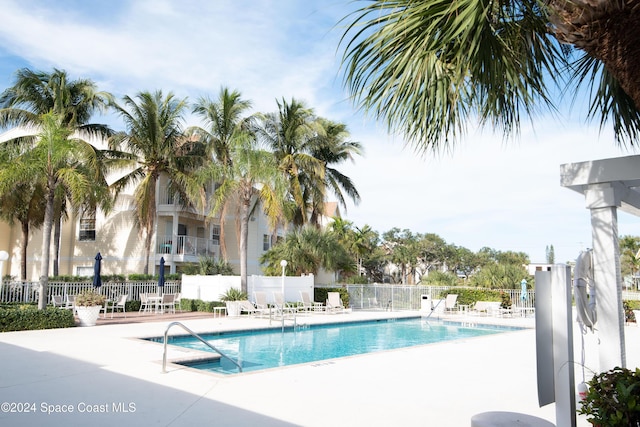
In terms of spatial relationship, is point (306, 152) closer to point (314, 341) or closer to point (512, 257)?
point (314, 341)

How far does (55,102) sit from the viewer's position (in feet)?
76.1

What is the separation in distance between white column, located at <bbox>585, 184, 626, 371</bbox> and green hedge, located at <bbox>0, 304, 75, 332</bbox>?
13.6 metres

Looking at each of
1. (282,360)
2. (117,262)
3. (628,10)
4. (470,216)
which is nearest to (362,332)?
(282,360)

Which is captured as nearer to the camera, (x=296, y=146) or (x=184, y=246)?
(x=296, y=146)

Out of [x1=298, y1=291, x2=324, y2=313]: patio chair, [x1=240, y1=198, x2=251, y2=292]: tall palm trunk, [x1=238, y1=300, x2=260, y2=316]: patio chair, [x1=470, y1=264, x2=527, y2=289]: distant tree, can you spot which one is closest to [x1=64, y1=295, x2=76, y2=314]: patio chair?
[x1=238, y1=300, x2=260, y2=316]: patio chair

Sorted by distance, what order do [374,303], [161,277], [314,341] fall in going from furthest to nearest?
[374,303], [161,277], [314,341]

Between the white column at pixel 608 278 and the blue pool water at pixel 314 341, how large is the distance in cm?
670

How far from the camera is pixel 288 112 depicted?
26.1m

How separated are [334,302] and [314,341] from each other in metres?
7.74

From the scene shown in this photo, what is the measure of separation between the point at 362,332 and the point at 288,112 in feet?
44.9

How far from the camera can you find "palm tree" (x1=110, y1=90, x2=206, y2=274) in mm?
24250

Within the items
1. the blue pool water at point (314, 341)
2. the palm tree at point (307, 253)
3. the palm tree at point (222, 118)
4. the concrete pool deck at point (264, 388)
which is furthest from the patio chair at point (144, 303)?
the concrete pool deck at point (264, 388)

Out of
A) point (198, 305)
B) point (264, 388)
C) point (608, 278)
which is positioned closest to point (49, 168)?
point (198, 305)

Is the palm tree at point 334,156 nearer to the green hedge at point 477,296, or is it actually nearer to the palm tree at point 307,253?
the palm tree at point 307,253
